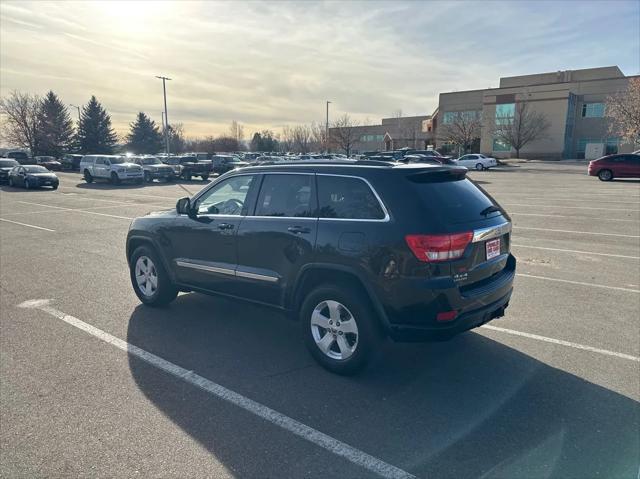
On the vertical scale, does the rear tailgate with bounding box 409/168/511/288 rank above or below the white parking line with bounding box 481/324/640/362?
above

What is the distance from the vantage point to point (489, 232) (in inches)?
148

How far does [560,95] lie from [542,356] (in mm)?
64671

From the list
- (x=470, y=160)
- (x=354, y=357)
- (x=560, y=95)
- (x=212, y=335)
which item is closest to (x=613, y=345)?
(x=354, y=357)

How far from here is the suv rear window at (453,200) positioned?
3545 millimetres

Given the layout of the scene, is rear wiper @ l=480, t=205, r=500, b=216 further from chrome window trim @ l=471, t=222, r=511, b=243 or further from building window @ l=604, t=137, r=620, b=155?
building window @ l=604, t=137, r=620, b=155

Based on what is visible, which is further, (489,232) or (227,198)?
(227,198)

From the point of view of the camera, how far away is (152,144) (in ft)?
269

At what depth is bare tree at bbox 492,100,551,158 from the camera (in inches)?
2301

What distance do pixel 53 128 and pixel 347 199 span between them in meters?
70.1

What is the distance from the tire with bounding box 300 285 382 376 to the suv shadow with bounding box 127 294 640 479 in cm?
17

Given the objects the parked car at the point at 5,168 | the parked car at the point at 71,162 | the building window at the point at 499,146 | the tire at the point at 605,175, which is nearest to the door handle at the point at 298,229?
the tire at the point at 605,175

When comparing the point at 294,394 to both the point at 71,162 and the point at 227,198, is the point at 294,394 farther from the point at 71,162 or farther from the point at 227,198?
the point at 71,162

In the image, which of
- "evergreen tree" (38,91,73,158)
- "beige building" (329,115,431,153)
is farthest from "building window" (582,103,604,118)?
"evergreen tree" (38,91,73,158)

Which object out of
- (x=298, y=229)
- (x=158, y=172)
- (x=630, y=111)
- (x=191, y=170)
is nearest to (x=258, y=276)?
(x=298, y=229)
